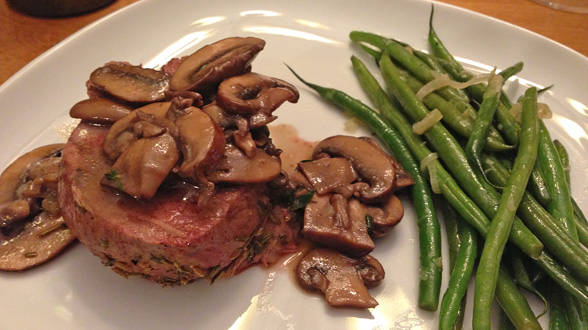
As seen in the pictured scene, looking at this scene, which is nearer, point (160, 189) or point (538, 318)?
point (160, 189)

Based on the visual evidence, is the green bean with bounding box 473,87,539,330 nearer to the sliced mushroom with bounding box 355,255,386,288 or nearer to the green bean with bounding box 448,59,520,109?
the green bean with bounding box 448,59,520,109

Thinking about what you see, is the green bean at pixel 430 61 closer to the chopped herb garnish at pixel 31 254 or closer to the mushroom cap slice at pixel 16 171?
the mushroom cap slice at pixel 16 171

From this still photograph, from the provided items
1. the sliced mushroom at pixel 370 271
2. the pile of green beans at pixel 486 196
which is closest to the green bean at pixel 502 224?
the pile of green beans at pixel 486 196

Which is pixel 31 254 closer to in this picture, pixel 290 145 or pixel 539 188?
pixel 290 145

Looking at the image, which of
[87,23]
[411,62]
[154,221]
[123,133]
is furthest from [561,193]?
[87,23]

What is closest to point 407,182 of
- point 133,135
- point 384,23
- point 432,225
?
point 432,225

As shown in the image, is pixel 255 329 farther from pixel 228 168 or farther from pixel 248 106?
pixel 248 106

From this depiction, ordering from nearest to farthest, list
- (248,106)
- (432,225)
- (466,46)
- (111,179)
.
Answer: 1. (111,179)
2. (248,106)
3. (432,225)
4. (466,46)

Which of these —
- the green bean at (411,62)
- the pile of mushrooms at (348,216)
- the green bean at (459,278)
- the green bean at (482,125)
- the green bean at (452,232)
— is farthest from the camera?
the green bean at (411,62)
